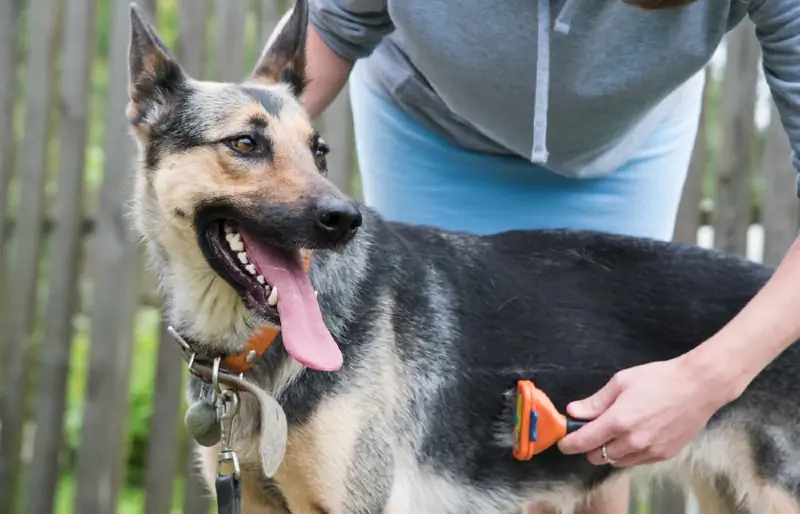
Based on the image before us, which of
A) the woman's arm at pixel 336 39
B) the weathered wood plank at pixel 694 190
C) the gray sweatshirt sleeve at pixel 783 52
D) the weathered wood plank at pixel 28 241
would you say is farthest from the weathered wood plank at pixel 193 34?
the gray sweatshirt sleeve at pixel 783 52

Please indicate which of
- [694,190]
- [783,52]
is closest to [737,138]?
[694,190]

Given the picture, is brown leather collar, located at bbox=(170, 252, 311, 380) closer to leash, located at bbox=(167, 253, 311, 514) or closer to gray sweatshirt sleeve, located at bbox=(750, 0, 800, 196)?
leash, located at bbox=(167, 253, 311, 514)

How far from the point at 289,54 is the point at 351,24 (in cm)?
18

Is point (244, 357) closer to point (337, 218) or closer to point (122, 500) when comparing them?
point (337, 218)

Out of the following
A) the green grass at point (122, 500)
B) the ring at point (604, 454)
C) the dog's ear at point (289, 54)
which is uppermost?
the dog's ear at point (289, 54)

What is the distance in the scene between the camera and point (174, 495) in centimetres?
412

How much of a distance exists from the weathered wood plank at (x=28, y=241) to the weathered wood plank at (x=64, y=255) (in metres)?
0.06

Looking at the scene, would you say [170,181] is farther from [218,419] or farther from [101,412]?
[101,412]

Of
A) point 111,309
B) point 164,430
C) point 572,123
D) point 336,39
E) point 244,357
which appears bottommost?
point 164,430

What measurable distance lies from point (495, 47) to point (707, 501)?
1.43m

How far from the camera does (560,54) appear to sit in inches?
94.0

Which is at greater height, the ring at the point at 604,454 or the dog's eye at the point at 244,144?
the dog's eye at the point at 244,144

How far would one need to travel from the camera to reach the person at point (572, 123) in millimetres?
2217

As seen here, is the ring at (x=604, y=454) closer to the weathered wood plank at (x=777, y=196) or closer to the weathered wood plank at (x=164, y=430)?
the weathered wood plank at (x=777, y=196)
